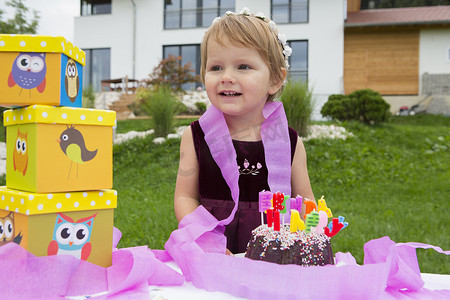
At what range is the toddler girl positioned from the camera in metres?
1.60

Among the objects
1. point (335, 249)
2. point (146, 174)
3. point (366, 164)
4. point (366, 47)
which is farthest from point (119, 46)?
point (335, 249)

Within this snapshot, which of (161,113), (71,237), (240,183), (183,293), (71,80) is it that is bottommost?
(183,293)

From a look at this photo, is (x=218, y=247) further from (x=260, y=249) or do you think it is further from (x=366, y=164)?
(x=366, y=164)

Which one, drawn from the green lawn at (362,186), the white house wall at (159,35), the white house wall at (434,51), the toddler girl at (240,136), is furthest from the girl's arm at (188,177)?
the white house wall at (434,51)

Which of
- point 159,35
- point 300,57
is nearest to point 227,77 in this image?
point 300,57

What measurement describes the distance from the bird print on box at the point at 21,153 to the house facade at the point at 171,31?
16.9 meters

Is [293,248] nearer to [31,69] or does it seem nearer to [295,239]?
[295,239]

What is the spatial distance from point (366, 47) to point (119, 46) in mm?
10413

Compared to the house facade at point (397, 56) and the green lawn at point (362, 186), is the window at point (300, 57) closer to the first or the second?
the house facade at point (397, 56)

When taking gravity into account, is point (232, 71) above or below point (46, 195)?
above

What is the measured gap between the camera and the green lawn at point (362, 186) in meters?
3.79

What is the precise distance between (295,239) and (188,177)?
712 mm

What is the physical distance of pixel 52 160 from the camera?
1.19 metres

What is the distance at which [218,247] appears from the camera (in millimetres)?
1364
